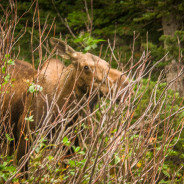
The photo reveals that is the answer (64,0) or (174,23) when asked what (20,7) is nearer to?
(64,0)

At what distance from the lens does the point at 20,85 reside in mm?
5980

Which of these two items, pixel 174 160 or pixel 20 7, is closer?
pixel 174 160

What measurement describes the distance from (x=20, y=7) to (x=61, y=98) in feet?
21.5

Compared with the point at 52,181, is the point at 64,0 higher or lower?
higher

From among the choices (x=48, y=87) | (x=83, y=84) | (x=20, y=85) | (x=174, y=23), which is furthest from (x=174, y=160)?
(x=174, y=23)

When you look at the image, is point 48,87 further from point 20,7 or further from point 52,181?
point 20,7

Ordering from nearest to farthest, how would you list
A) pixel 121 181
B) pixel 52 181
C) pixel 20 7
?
pixel 52 181 < pixel 121 181 < pixel 20 7

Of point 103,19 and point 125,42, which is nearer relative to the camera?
point 103,19

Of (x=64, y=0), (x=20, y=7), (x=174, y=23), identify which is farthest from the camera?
(x=64, y=0)

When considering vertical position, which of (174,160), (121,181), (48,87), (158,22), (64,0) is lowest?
(174,160)

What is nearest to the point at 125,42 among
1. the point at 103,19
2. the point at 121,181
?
the point at 103,19

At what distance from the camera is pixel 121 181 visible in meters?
3.33

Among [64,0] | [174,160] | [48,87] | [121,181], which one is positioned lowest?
[174,160]

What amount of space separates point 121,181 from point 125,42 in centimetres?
1039
